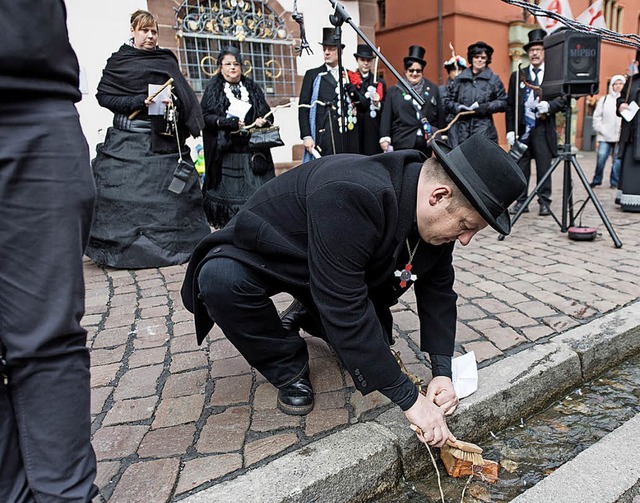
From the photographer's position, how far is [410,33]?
13.6m

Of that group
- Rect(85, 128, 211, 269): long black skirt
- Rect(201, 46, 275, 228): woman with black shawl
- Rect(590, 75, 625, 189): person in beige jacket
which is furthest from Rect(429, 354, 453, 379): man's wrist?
Rect(590, 75, 625, 189): person in beige jacket

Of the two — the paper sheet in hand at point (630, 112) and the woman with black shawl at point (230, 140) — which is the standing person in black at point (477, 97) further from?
the woman with black shawl at point (230, 140)

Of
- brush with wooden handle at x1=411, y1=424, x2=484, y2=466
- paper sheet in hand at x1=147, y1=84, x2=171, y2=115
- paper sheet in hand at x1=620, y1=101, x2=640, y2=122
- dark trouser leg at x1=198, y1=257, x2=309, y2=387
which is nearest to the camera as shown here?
brush with wooden handle at x1=411, y1=424, x2=484, y2=466

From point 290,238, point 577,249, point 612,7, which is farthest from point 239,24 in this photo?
point 612,7

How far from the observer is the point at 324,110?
5.59 metres

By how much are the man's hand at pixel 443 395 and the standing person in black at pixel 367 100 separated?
168 inches

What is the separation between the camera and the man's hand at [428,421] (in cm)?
177

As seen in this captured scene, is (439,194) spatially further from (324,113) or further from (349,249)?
(324,113)

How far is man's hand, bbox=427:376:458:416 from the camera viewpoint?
6.69 ft

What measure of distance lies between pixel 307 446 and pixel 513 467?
2.57 ft

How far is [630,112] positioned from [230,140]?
4366 millimetres

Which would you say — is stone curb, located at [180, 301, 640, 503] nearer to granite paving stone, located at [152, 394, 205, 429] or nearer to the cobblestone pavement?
the cobblestone pavement

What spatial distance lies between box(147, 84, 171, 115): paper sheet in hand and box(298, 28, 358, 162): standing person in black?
164 cm

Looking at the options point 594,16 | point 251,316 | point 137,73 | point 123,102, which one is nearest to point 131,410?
point 251,316
